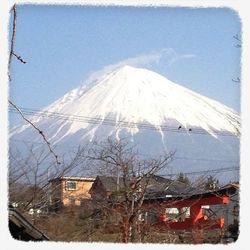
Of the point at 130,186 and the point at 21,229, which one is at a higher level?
the point at 130,186

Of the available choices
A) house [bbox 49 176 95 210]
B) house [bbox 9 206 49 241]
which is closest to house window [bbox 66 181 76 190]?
house [bbox 49 176 95 210]

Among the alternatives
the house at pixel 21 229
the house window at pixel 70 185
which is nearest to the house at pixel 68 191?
the house window at pixel 70 185

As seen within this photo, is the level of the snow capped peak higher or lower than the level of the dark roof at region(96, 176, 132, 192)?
higher

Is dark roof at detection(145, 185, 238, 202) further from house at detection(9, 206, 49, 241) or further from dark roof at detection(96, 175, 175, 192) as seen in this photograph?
house at detection(9, 206, 49, 241)

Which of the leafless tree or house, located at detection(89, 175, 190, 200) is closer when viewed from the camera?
the leafless tree

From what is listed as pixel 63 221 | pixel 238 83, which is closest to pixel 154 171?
pixel 63 221

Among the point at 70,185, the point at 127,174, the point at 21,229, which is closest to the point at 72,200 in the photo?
the point at 70,185

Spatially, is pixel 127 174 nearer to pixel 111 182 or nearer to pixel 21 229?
pixel 111 182

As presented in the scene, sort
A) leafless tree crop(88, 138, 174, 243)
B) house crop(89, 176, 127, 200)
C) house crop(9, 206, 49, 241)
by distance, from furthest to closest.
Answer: house crop(89, 176, 127, 200) < leafless tree crop(88, 138, 174, 243) < house crop(9, 206, 49, 241)
